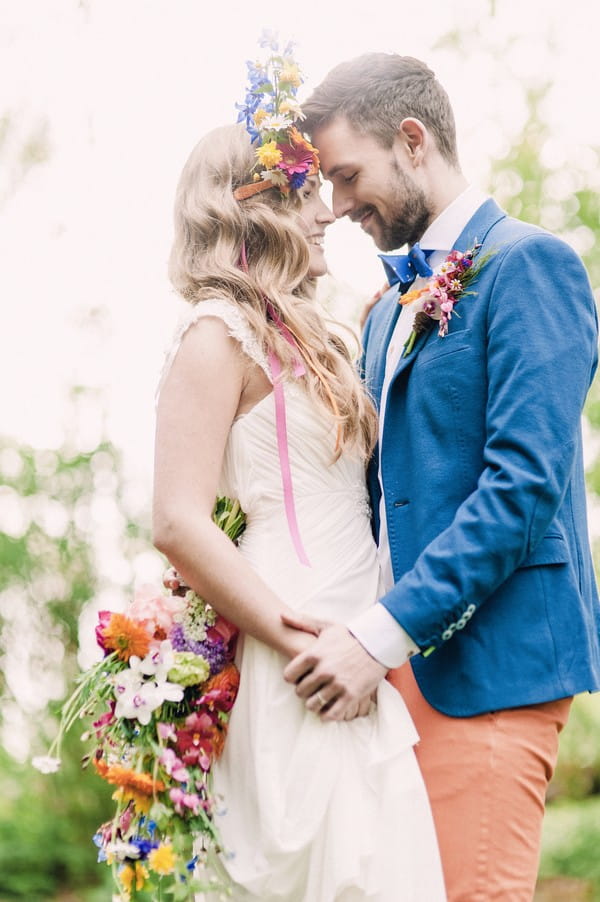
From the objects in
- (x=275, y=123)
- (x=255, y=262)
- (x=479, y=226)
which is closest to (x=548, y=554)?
(x=479, y=226)

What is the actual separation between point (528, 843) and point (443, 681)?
38cm

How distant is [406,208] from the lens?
283 centimetres

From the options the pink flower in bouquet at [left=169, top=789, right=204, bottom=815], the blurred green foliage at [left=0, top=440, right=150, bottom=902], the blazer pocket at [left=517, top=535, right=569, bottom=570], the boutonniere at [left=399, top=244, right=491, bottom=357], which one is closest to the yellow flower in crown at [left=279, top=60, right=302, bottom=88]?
the boutonniere at [left=399, top=244, right=491, bottom=357]

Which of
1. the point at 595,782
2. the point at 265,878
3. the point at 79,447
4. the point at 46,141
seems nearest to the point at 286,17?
the point at 46,141

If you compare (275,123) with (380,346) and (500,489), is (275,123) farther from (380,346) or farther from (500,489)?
(500,489)

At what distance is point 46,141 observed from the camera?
574 cm

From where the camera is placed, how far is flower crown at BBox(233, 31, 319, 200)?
265 centimetres

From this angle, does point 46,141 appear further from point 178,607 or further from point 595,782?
point 595,782

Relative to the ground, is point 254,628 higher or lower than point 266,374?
lower

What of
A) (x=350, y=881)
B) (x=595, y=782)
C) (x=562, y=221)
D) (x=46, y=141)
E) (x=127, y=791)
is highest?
(x=46, y=141)

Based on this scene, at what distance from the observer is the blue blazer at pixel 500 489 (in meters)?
2.21

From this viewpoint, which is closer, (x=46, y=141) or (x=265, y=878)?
(x=265, y=878)

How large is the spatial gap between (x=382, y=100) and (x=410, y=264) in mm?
450

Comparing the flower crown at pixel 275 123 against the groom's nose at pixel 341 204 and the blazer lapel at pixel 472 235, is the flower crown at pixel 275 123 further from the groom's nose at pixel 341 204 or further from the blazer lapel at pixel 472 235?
the blazer lapel at pixel 472 235
